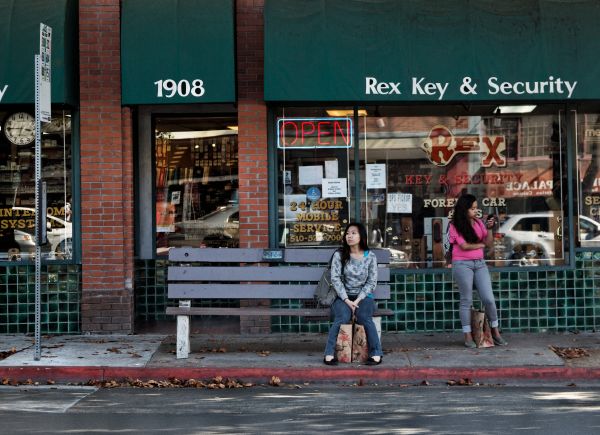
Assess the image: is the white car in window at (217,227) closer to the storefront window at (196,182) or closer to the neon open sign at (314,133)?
the storefront window at (196,182)

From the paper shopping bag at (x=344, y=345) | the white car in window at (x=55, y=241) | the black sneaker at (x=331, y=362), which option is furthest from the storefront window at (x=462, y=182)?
the white car in window at (x=55, y=241)

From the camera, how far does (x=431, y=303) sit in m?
11.7

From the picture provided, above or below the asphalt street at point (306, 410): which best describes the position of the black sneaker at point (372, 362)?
above

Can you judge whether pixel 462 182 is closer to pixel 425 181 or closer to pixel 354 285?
pixel 425 181

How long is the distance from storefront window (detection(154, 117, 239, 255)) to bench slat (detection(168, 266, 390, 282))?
6.87 feet

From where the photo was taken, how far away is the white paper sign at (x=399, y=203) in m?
12.0

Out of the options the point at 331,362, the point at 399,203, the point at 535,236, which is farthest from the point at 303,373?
the point at 535,236

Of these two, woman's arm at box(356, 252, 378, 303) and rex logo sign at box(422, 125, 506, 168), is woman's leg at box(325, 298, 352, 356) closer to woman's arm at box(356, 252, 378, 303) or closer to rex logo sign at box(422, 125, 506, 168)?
woman's arm at box(356, 252, 378, 303)

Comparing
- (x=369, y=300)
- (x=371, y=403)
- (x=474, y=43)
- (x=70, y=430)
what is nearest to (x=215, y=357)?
(x=369, y=300)

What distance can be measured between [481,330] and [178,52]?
5.04 metres

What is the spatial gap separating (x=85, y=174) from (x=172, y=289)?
227cm

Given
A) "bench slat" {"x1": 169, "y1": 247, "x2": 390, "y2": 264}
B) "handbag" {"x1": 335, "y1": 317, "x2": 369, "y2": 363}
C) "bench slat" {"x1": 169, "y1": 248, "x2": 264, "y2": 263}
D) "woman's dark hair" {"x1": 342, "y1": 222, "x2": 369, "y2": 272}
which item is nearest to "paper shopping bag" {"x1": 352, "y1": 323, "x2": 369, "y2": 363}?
"handbag" {"x1": 335, "y1": 317, "x2": 369, "y2": 363}

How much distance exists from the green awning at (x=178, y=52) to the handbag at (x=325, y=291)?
8.66ft

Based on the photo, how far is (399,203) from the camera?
12008 millimetres
